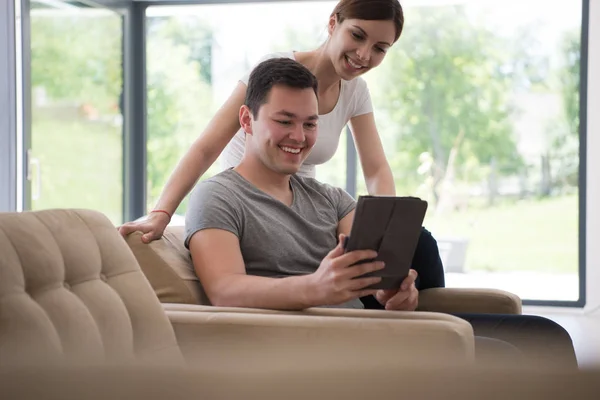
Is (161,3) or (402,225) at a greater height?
(161,3)

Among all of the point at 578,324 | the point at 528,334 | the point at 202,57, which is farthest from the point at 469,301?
the point at 202,57

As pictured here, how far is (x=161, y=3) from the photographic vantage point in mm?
6262

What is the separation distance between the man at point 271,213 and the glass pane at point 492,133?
3849 millimetres

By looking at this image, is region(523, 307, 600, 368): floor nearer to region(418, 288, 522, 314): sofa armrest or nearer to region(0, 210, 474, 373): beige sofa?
region(418, 288, 522, 314): sofa armrest

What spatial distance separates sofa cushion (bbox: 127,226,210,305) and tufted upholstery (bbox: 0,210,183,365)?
0.29 metres

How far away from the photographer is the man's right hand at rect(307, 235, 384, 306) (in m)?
1.63

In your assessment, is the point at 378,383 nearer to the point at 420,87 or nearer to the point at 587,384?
the point at 587,384

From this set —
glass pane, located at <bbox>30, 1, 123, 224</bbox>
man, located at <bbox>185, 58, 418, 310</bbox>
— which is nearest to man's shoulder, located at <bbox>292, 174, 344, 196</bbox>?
man, located at <bbox>185, 58, 418, 310</bbox>

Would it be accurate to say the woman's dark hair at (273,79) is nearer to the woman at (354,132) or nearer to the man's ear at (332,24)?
the woman at (354,132)

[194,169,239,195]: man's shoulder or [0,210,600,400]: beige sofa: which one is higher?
[194,169,239,195]: man's shoulder

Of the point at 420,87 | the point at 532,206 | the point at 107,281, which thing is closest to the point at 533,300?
the point at 532,206

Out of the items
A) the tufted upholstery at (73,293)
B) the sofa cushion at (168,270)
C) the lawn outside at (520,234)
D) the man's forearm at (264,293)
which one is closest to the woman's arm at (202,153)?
the sofa cushion at (168,270)

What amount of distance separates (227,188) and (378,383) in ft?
5.63

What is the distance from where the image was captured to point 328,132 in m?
2.58
